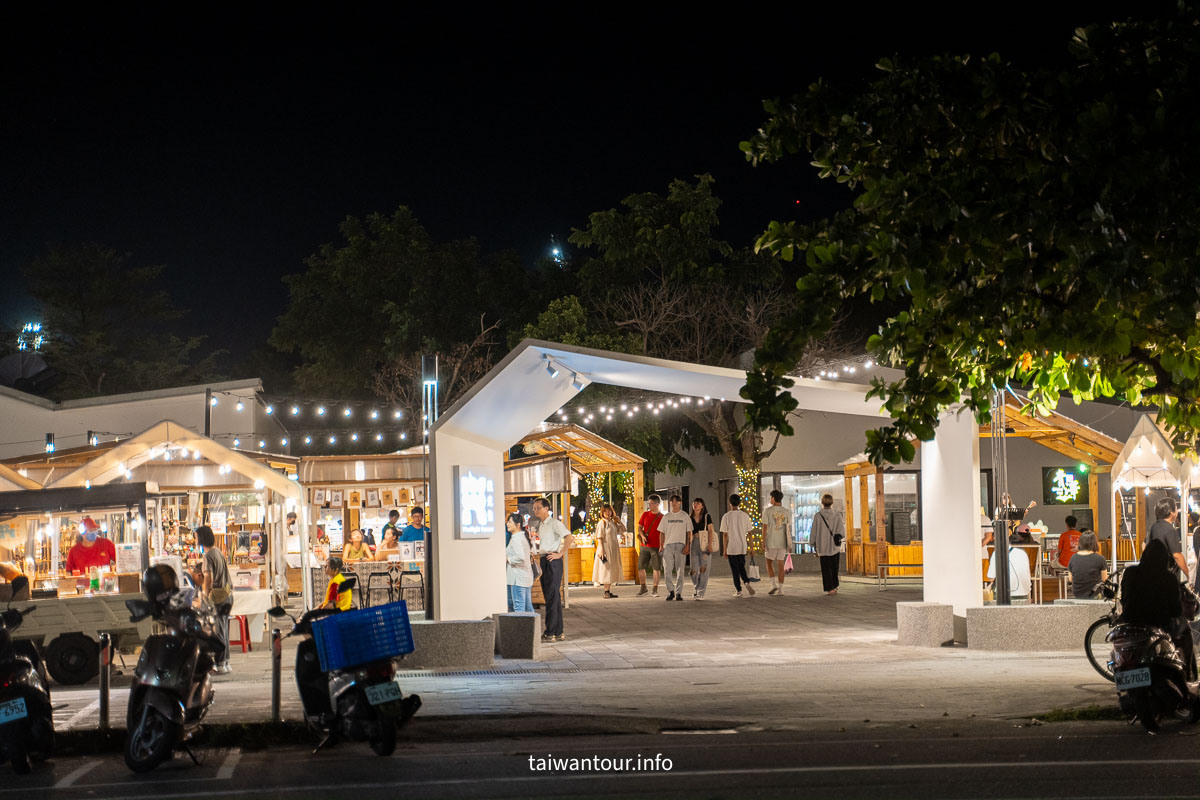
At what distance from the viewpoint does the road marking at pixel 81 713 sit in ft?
32.2

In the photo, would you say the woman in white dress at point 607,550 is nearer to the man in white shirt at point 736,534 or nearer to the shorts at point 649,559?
the shorts at point 649,559

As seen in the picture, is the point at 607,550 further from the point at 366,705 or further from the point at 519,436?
the point at 366,705

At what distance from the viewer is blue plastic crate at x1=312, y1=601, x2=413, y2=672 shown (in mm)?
8156

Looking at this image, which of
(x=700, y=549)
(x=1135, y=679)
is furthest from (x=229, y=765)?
(x=700, y=549)

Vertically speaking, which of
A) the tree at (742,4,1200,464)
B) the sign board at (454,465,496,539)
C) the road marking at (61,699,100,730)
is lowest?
the road marking at (61,699,100,730)

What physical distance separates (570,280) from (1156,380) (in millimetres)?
29611

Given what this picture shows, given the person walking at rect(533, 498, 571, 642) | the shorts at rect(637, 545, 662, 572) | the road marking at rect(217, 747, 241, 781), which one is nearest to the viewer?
the road marking at rect(217, 747, 241, 781)

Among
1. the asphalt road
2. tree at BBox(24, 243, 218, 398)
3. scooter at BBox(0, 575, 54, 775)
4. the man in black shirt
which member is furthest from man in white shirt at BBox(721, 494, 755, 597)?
tree at BBox(24, 243, 218, 398)

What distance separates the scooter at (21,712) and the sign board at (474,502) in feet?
17.8

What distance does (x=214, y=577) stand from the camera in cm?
1441

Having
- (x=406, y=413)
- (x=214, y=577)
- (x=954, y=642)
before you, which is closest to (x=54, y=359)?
(x=406, y=413)

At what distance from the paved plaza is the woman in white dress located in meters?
7.66

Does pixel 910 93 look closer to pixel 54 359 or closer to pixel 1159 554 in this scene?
pixel 1159 554

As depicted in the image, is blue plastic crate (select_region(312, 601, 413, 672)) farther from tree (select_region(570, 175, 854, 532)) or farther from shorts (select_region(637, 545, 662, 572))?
tree (select_region(570, 175, 854, 532))
